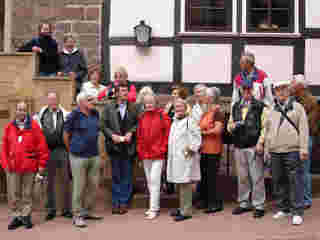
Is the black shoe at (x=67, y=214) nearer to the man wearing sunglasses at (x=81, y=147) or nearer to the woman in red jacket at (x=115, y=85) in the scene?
the man wearing sunglasses at (x=81, y=147)

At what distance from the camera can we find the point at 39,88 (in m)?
8.87

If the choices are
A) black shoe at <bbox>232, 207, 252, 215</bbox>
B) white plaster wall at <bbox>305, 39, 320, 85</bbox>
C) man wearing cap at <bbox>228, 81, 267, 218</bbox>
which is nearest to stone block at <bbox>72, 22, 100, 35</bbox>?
man wearing cap at <bbox>228, 81, 267, 218</bbox>

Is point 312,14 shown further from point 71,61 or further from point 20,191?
point 20,191

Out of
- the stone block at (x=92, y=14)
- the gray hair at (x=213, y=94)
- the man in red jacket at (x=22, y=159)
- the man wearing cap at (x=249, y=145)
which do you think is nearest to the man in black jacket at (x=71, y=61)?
the stone block at (x=92, y=14)

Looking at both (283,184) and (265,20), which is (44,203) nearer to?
(283,184)

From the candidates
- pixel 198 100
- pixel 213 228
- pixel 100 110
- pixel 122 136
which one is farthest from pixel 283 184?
pixel 100 110

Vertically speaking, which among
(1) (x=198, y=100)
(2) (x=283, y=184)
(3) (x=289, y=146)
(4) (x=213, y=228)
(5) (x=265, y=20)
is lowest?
(4) (x=213, y=228)

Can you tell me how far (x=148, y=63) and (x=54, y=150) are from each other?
300 cm

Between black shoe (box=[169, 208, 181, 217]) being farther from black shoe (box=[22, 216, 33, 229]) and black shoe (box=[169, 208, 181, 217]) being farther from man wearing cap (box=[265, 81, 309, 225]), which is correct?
black shoe (box=[22, 216, 33, 229])

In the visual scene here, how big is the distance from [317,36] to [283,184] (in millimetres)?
3582

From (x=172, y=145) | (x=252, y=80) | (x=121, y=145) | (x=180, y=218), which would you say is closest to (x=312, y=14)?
(x=252, y=80)

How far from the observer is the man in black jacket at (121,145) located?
8.27 m

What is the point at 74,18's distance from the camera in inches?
414

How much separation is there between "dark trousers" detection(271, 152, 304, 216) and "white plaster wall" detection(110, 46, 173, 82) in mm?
3300
